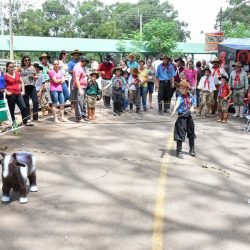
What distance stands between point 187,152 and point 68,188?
3219 mm

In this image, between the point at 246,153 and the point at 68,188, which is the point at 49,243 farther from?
the point at 246,153

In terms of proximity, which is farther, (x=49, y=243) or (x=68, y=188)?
(x=68, y=188)

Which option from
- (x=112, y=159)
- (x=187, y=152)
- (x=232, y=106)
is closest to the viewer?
(x=112, y=159)

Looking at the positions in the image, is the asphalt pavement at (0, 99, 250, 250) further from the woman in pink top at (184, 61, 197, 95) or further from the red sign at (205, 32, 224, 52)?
the red sign at (205, 32, 224, 52)

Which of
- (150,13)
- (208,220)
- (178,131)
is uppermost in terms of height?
(150,13)

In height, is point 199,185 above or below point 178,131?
below

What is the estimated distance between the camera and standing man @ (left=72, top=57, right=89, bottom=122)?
10961mm

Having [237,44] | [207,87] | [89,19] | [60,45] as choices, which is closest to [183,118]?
[207,87]

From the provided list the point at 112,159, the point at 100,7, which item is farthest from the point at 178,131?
the point at 100,7

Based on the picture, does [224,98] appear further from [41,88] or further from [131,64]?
[41,88]

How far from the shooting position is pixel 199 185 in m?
6.34

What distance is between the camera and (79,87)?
1086cm

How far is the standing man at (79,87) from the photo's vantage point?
10961 millimetres

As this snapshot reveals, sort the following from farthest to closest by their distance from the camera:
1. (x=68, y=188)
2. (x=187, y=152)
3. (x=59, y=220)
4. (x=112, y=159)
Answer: (x=187, y=152) < (x=112, y=159) < (x=68, y=188) < (x=59, y=220)
